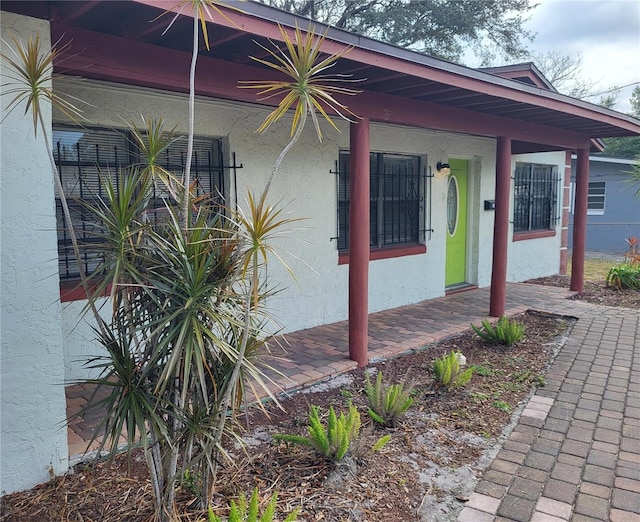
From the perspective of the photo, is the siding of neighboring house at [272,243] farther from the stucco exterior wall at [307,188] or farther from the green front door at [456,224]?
the green front door at [456,224]

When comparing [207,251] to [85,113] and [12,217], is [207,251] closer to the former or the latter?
[12,217]

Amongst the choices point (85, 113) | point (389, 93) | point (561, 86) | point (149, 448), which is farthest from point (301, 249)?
point (561, 86)

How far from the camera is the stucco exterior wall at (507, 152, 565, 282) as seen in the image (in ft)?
29.5

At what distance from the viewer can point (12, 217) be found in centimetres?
234

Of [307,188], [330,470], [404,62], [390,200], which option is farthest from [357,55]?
[390,200]

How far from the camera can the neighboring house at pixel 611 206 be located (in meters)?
16.2

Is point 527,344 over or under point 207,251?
under

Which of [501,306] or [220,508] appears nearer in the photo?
[220,508]

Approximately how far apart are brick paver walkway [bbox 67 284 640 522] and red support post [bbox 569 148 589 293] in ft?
4.77

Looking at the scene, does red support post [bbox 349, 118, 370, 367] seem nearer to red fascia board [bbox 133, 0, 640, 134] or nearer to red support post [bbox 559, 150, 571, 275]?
red fascia board [bbox 133, 0, 640, 134]

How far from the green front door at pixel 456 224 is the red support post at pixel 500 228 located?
1.46 m

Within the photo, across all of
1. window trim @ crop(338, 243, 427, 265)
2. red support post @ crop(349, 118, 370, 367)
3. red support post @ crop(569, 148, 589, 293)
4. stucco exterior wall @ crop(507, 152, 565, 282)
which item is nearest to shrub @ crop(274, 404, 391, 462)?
red support post @ crop(349, 118, 370, 367)

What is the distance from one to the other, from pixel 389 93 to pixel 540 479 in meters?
3.24

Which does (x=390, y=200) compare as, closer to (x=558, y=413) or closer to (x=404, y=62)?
(x=404, y=62)
